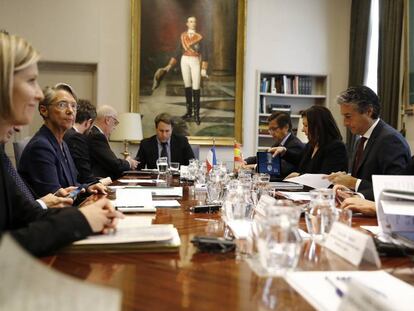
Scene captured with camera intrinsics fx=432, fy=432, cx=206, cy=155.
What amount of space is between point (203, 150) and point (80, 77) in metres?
2.06

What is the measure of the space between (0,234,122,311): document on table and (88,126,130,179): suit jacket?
357 cm

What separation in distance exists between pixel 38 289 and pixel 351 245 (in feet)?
2.54

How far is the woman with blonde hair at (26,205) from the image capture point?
3.32ft

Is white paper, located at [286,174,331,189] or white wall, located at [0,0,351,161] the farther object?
white wall, located at [0,0,351,161]

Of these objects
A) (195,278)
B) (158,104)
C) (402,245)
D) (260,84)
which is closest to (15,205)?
(195,278)

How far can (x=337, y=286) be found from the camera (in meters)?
0.83

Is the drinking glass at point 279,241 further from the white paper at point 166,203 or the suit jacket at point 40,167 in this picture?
the suit jacket at point 40,167

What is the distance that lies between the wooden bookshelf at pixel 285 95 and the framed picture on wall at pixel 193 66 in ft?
1.11

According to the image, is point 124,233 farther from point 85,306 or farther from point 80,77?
point 80,77

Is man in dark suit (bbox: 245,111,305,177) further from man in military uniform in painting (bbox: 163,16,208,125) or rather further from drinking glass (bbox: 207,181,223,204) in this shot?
drinking glass (bbox: 207,181,223,204)

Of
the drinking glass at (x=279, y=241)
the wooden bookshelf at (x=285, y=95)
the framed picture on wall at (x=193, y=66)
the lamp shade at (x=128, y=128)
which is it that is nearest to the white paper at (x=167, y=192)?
the drinking glass at (x=279, y=241)

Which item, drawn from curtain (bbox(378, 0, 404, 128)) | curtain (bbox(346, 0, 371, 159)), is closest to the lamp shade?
curtain (bbox(346, 0, 371, 159))

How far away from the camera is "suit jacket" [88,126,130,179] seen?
407 centimetres

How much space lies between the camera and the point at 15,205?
1.45m
